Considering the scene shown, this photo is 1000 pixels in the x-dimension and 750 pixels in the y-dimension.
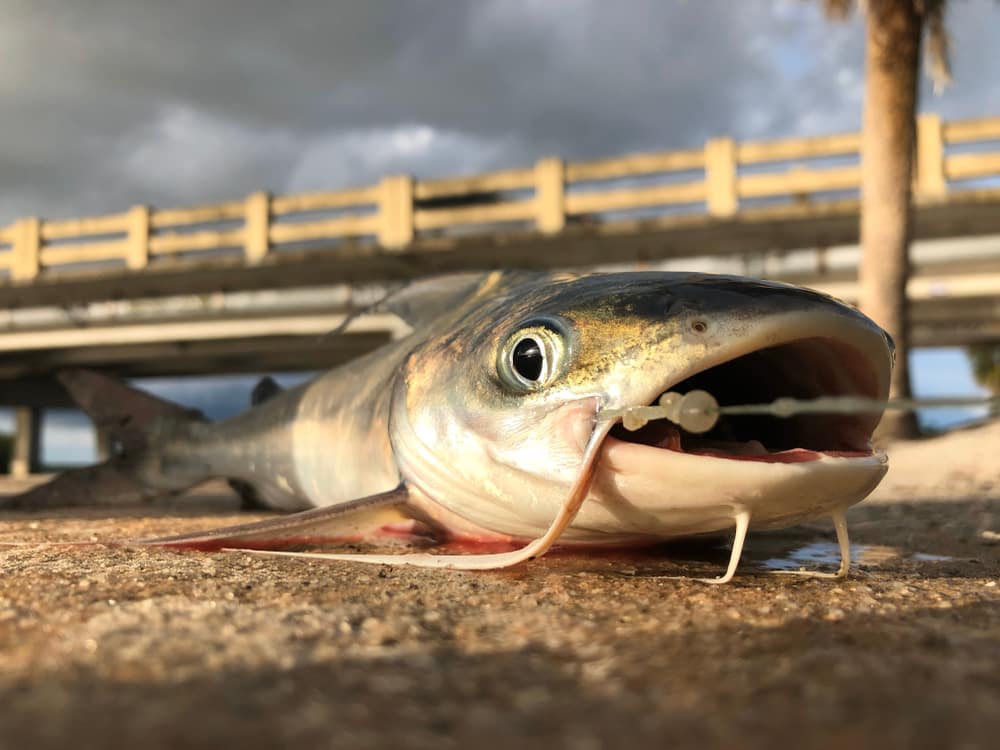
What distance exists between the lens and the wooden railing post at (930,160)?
1108 cm

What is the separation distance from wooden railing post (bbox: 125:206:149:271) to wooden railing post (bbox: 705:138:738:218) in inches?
434

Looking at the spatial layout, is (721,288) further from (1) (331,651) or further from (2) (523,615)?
(1) (331,651)

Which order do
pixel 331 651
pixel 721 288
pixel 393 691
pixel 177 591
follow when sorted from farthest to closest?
pixel 721 288, pixel 177 591, pixel 331 651, pixel 393 691

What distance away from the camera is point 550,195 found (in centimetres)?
1320

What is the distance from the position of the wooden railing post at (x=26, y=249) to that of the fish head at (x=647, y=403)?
17270 millimetres

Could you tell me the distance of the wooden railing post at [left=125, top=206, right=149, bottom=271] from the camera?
15.4m

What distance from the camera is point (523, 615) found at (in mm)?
1541

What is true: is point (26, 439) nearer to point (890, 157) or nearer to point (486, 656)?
point (890, 157)

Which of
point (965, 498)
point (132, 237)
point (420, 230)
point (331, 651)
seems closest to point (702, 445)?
point (331, 651)

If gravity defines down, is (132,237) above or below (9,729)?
above

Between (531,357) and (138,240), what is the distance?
15.7 metres

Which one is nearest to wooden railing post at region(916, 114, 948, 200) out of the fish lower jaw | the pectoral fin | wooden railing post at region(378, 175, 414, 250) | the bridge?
the bridge

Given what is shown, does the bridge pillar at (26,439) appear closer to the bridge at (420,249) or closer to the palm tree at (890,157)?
the bridge at (420,249)

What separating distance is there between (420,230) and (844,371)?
12.4 m
